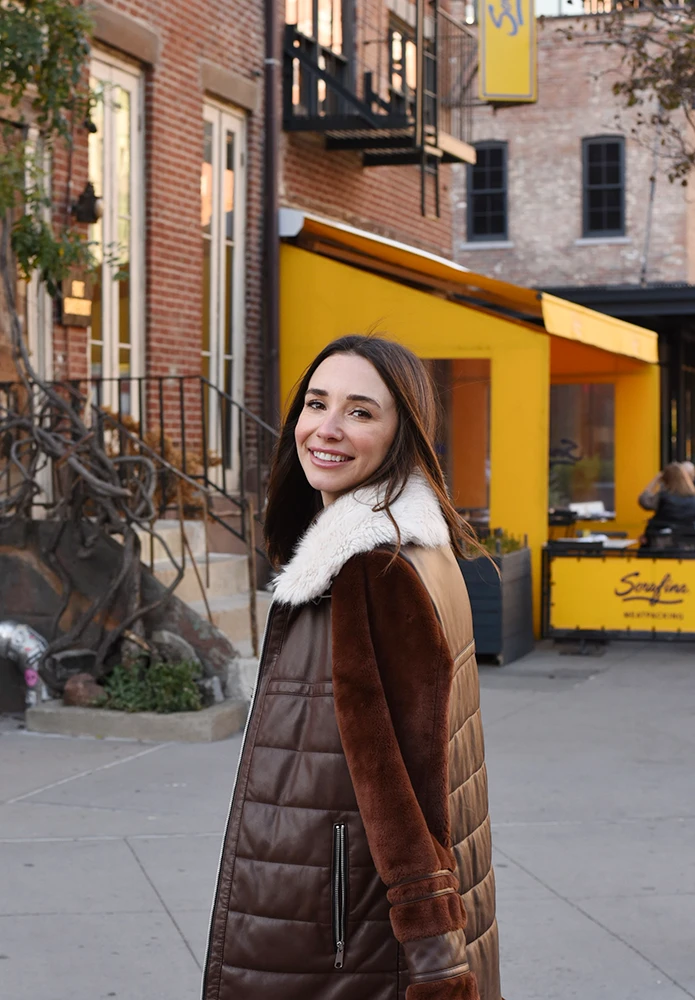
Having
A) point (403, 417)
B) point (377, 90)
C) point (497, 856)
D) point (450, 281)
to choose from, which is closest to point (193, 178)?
point (450, 281)

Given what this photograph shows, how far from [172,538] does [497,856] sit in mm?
4666

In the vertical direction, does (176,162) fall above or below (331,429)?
above

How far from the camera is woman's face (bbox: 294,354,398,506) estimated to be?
2449mm

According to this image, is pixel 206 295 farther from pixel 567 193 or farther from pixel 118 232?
pixel 567 193

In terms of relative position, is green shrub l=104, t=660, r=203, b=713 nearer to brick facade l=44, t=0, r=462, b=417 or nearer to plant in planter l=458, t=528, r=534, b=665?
brick facade l=44, t=0, r=462, b=417

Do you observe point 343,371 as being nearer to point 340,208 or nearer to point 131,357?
point 131,357

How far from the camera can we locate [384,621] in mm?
2246

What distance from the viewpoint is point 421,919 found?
7.04 ft

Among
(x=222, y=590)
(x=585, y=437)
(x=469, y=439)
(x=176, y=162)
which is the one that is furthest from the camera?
(x=585, y=437)

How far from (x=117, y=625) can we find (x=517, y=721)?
2.59 m

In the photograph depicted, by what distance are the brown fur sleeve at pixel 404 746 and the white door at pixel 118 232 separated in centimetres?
853

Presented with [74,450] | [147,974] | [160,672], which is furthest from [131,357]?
[147,974]

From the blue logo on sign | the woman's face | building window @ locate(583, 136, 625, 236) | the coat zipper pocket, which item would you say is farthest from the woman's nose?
building window @ locate(583, 136, 625, 236)

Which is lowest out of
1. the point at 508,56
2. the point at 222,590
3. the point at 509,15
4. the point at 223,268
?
the point at 222,590
